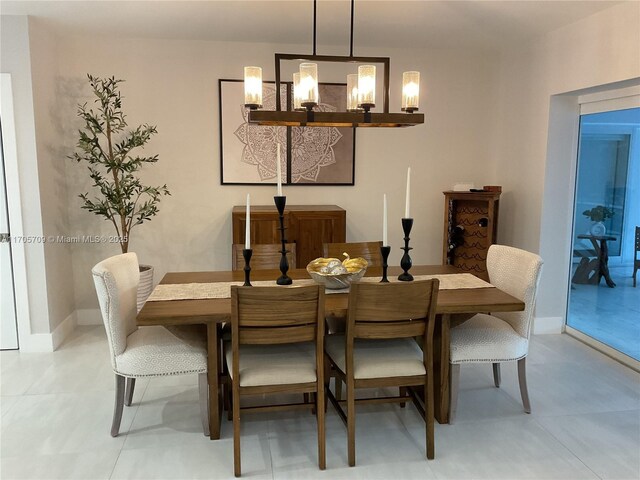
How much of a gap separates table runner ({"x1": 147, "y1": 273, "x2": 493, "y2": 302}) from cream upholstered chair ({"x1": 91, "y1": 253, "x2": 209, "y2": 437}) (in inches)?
7.7

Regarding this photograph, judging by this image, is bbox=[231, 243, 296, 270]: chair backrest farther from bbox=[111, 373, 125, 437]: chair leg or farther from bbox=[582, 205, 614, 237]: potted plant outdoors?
bbox=[582, 205, 614, 237]: potted plant outdoors

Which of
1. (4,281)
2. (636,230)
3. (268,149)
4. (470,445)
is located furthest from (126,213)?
(636,230)

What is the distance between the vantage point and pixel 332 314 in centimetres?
256

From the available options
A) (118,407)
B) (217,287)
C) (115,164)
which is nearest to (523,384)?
(217,287)

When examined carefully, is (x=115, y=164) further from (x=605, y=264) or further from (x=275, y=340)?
(x=605, y=264)

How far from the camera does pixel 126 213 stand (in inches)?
164

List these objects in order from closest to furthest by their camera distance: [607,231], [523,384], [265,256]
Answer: [523,384] < [265,256] < [607,231]

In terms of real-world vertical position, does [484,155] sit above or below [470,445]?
above

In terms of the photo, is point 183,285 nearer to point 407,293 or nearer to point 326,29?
point 407,293

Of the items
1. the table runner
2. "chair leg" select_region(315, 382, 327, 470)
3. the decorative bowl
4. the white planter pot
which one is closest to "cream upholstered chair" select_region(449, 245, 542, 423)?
the table runner

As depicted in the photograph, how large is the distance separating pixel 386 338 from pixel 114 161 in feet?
8.83

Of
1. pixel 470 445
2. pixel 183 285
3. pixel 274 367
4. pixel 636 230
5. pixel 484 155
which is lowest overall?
pixel 470 445

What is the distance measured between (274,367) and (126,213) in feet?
7.47

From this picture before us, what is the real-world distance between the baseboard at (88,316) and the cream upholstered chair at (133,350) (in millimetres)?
2052
